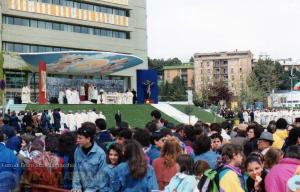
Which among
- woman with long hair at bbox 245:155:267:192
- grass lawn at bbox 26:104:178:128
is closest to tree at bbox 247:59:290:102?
grass lawn at bbox 26:104:178:128

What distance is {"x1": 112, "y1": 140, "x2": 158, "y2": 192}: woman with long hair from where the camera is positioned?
550 cm

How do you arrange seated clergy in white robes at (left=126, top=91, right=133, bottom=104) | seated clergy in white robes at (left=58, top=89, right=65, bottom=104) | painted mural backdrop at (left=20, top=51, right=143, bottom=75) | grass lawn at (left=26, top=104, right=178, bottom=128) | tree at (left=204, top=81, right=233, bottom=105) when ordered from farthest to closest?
tree at (left=204, top=81, right=233, bottom=105) < seated clergy in white robes at (left=126, top=91, right=133, bottom=104) < painted mural backdrop at (left=20, top=51, right=143, bottom=75) < seated clergy in white robes at (left=58, top=89, right=65, bottom=104) < grass lawn at (left=26, top=104, right=178, bottom=128)

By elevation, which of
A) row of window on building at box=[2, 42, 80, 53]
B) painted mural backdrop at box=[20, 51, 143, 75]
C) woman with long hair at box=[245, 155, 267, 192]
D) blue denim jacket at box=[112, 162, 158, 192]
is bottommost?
blue denim jacket at box=[112, 162, 158, 192]

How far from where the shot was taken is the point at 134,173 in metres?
5.48

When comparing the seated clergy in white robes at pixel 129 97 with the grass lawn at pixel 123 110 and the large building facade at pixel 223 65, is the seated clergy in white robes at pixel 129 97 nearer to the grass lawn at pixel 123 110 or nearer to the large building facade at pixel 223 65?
the grass lawn at pixel 123 110

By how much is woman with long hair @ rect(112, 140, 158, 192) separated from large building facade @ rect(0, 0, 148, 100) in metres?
42.7

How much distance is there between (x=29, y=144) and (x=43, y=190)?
2568mm

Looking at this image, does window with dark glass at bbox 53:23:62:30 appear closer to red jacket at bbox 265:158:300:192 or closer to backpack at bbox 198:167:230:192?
backpack at bbox 198:167:230:192

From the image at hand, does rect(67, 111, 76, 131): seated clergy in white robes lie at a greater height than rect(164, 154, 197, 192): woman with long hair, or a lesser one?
lesser

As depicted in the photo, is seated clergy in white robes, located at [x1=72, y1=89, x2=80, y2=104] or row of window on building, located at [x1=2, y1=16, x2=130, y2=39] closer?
seated clergy in white robes, located at [x1=72, y1=89, x2=80, y2=104]

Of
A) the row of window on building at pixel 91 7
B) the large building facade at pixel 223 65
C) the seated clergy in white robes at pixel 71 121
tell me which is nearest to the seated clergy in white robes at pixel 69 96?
the seated clergy in white robes at pixel 71 121

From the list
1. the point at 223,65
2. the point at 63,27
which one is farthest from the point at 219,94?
the point at 223,65

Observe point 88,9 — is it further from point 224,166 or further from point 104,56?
point 224,166

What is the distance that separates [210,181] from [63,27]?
51.2 m
